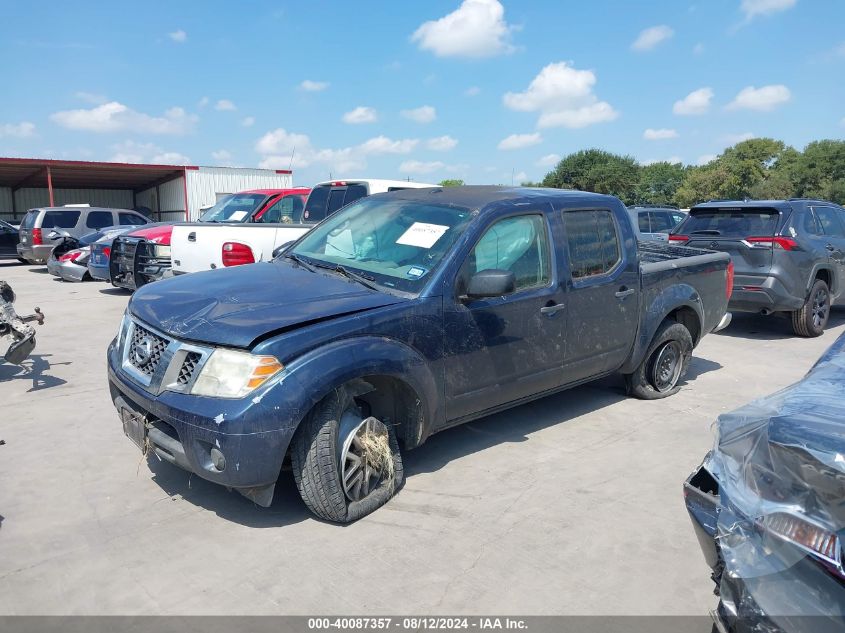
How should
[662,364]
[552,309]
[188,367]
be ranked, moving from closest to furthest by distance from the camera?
[188,367] → [552,309] → [662,364]

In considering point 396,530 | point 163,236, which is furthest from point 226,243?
point 396,530

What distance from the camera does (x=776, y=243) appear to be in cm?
851

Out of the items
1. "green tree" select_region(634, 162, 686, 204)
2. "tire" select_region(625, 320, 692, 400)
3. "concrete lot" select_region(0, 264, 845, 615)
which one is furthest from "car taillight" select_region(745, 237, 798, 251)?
"green tree" select_region(634, 162, 686, 204)

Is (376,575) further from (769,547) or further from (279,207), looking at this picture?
(279,207)

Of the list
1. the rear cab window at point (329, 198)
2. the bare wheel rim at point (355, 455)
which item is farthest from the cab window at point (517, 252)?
the rear cab window at point (329, 198)

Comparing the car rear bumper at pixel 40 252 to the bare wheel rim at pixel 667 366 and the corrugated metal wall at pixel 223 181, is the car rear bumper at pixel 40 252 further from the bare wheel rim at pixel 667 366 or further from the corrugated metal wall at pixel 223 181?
the bare wheel rim at pixel 667 366

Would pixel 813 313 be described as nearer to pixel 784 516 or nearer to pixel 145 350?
pixel 784 516

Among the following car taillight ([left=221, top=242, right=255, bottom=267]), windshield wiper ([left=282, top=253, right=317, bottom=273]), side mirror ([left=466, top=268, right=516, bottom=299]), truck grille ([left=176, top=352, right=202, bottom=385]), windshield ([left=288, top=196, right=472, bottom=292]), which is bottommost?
truck grille ([left=176, top=352, right=202, bottom=385])

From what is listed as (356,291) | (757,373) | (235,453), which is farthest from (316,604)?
(757,373)

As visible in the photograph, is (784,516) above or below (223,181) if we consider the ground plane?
below

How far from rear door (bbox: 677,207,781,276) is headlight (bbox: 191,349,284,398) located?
734cm

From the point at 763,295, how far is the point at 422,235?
615 cm

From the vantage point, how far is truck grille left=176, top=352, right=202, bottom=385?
11.1 feet

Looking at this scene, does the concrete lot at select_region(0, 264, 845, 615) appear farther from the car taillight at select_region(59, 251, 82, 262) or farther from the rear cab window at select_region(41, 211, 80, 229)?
the rear cab window at select_region(41, 211, 80, 229)
